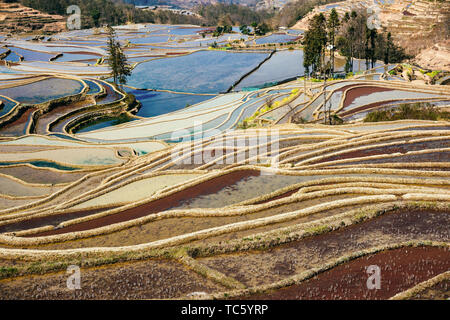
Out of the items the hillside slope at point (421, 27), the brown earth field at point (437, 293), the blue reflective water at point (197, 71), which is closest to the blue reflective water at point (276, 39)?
the blue reflective water at point (197, 71)

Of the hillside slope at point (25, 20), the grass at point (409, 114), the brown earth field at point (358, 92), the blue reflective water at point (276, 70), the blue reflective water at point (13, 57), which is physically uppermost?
the hillside slope at point (25, 20)

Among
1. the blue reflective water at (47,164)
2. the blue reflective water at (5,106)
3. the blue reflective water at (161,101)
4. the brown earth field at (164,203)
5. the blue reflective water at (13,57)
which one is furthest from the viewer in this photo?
the blue reflective water at (13,57)

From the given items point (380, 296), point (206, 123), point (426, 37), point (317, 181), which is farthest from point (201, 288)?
point (426, 37)

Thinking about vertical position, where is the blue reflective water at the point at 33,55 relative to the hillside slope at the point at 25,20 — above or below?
below

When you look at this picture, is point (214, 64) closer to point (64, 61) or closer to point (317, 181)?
point (64, 61)

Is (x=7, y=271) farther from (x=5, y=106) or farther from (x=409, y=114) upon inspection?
(x=5, y=106)

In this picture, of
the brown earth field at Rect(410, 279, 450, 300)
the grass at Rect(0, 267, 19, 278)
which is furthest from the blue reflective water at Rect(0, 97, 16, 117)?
the brown earth field at Rect(410, 279, 450, 300)

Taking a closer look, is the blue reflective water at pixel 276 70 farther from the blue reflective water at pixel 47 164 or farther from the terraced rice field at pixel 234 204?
the blue reflective water at pixel 47 164
